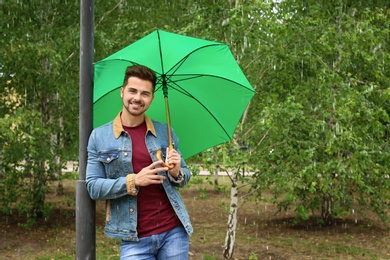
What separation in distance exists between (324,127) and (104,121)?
4777 mm

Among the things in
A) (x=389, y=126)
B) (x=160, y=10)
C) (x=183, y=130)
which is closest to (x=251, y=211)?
(x=160, y=10)

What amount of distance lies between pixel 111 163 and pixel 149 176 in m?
0.30

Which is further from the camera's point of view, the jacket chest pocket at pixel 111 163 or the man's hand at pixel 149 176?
the jacket chest pocket at pixel 111 163

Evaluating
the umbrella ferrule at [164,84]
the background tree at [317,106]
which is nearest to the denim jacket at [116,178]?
the umbrella ferrule at [164,84]

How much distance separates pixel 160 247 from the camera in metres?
3.29

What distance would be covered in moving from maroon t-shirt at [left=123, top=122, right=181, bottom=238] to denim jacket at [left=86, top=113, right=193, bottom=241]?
1.3 inches

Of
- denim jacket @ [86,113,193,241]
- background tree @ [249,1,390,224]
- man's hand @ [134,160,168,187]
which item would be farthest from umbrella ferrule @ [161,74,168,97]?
background tree @ [249,1,390,224]

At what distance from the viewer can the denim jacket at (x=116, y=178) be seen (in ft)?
10.4

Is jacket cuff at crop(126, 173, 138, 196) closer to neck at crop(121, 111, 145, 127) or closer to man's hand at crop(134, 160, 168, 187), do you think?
man's hand at crop(134, 160, 168, 187)

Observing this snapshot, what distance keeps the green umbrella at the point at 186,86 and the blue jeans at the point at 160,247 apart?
0.78 m

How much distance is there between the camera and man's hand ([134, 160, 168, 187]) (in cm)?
307

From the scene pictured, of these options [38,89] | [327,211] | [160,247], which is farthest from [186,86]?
[327,211]

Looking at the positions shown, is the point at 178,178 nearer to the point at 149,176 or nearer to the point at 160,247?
the point at 149,176

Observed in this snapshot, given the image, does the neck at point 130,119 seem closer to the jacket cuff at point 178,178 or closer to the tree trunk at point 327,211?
the jacket cuff at point 178,178
